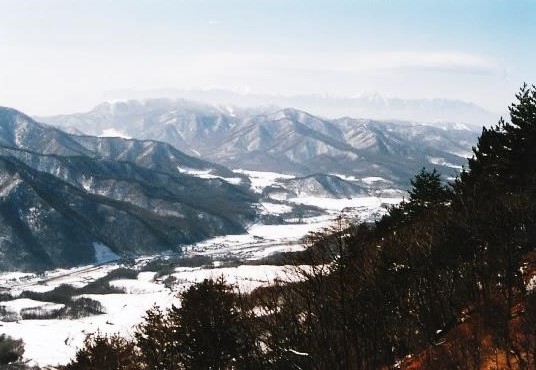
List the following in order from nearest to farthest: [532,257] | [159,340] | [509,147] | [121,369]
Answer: [532,257] < [159,340] < [121,369] < [509,147]

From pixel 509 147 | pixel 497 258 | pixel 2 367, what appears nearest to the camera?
pixel 497 258

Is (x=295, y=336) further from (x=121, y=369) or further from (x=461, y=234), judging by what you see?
(x=121, y=369)

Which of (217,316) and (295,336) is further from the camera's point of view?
(217,316)

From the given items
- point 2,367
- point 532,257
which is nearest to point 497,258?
point 532,257
